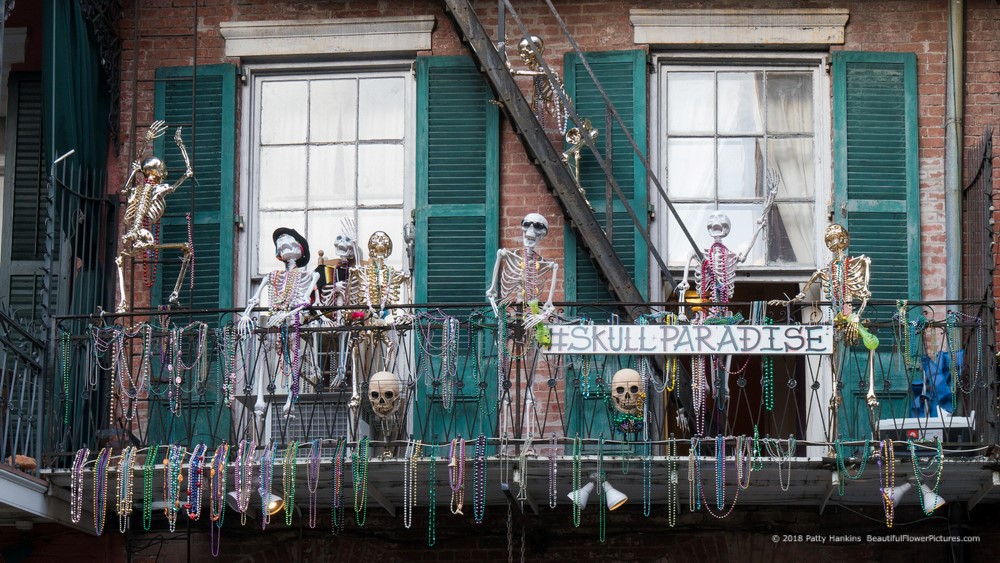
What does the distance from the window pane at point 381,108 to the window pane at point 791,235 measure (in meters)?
2.83

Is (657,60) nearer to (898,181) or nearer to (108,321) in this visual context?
(898,181)

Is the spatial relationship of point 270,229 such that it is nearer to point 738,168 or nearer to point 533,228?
point 533,228

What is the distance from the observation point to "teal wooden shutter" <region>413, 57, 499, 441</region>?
13.0 meters

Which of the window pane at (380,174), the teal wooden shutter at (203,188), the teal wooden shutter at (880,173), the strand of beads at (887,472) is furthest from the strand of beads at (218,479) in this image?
the teal wooden shutter at (880,173)

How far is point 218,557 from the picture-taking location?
41.3 feet

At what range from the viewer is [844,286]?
38.8 ft

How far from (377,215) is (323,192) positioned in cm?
44

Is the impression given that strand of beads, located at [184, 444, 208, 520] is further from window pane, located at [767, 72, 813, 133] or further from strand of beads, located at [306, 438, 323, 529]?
window pane, located at [767, 72, 813, 133]

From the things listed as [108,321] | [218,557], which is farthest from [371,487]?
[108,321]

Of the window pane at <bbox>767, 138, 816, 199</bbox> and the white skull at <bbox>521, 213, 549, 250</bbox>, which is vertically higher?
the window pane at <bbox>767, 138, 816, 199</bbox>

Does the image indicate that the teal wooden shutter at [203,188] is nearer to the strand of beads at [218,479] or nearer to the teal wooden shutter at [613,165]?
the strand of beads at [218,479]

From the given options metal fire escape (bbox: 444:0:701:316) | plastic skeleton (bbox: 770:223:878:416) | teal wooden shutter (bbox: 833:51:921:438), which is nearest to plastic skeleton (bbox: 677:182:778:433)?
metal fire escape (bbox: 444:0:701:316)

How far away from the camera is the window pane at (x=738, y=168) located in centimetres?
1334

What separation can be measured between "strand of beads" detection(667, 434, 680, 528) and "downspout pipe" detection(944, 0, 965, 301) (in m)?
2.42
